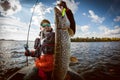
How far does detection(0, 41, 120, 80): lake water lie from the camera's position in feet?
12.9

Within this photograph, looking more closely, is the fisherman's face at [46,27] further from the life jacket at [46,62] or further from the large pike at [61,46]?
the large pike at [61,46]

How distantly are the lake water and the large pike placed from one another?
7.17 ft

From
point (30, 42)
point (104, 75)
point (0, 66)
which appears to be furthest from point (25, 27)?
point (104, 75)

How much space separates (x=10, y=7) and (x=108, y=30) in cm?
226

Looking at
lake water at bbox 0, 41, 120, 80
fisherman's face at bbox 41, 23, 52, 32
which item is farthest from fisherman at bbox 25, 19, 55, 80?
lake water at bbox 0, 41, 120, 80

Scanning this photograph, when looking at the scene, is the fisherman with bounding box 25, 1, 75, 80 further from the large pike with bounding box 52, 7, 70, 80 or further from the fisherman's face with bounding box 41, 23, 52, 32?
the large pike with bounding box 52, 7, 70, 80

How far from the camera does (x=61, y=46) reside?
1.43 meters

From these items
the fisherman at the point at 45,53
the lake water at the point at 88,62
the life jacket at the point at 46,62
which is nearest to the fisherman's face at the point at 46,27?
the fisherman at the point at 45,53

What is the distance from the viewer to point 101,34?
4598 millimetres

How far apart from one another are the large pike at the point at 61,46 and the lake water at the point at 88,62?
2186 millimetres

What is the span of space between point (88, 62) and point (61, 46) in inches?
142

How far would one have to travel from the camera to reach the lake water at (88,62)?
12.9 ft

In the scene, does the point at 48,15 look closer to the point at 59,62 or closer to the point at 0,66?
the point at 0,66

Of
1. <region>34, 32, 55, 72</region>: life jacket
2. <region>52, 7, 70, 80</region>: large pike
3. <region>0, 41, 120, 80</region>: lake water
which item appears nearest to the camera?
<region>52, 7, 70, 80</region>: large pike
